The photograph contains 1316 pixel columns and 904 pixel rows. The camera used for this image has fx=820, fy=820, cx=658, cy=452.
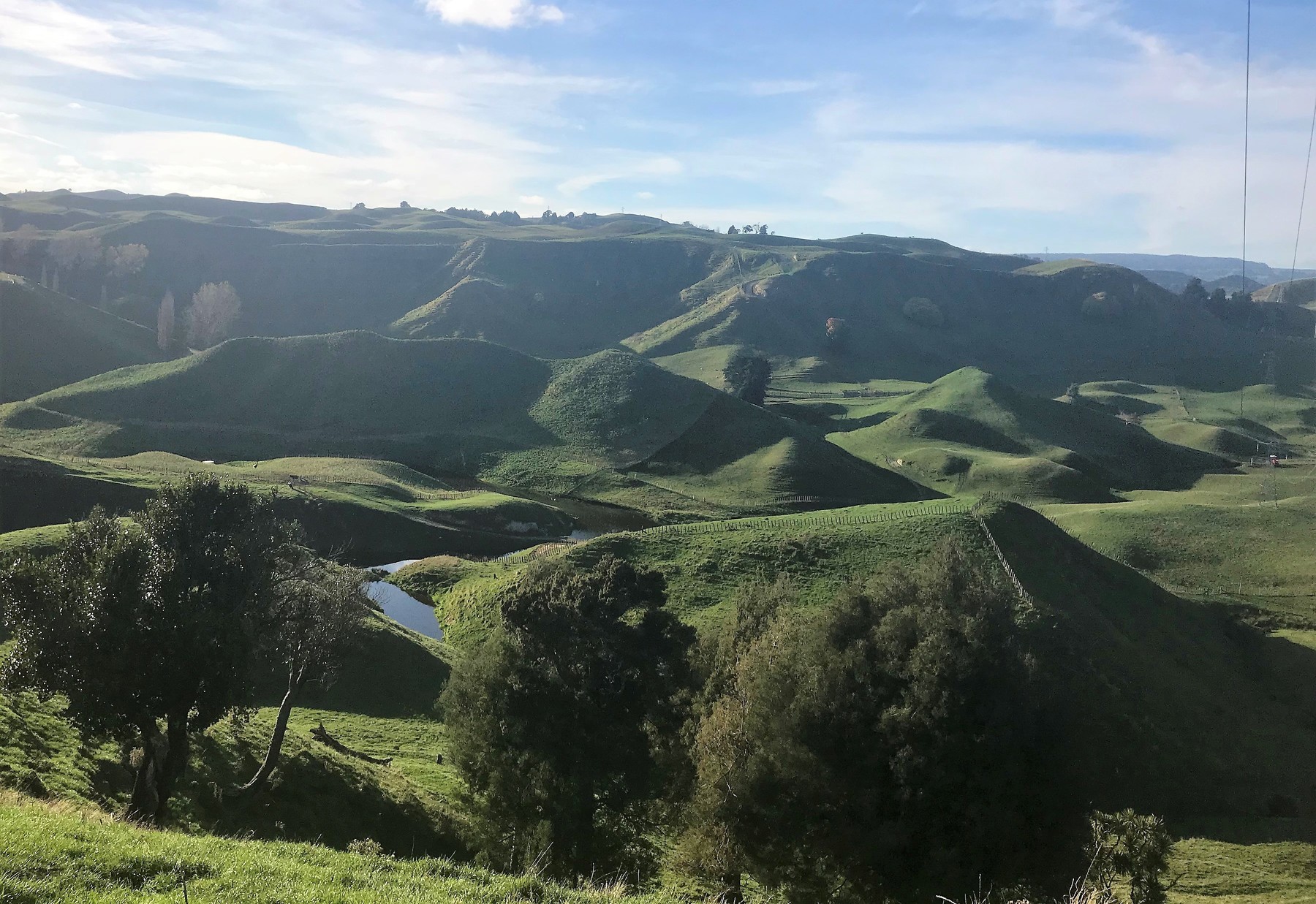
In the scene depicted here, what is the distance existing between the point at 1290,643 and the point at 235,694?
2202 inches

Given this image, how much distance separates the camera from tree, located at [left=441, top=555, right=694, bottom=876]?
899 inches

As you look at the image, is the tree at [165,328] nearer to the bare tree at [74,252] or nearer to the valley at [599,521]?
the valley at [599,521]

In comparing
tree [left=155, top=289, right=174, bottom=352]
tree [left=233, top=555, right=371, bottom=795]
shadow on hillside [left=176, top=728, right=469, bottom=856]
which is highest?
tree [left=155, top=289, right=174, bottom=352]

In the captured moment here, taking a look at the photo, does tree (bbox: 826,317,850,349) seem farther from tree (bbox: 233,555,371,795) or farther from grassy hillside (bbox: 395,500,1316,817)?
tree (bbox: 233,555,371,795)

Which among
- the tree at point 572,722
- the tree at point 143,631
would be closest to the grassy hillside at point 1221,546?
the tree at point 572,722

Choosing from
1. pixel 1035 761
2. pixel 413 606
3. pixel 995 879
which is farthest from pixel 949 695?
pixel 413 606

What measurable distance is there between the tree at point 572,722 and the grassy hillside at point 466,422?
55.2 m

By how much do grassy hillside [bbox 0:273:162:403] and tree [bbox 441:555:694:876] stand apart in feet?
333

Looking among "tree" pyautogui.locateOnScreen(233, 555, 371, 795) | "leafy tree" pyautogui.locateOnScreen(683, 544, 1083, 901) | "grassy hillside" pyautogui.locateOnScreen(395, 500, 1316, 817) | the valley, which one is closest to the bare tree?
the valley

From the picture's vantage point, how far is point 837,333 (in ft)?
583

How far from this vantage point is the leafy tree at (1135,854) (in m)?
18.9

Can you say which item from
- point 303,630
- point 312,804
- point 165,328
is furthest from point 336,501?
point 165,328

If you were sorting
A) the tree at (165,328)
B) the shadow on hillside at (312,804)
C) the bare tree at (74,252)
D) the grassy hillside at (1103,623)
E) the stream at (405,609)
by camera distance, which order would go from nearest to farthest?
the shadow on hillside at (312,804) < the grassy hillside at (1103,623) < the stream at (405,609) < the tree at (165,328) < the bare tree at (74,252)

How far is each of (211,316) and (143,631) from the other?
456ft
